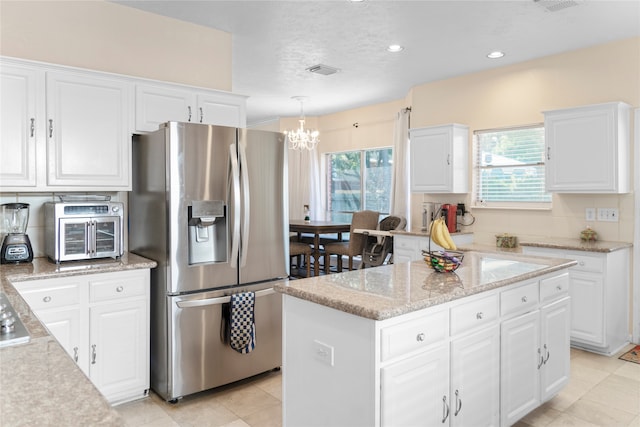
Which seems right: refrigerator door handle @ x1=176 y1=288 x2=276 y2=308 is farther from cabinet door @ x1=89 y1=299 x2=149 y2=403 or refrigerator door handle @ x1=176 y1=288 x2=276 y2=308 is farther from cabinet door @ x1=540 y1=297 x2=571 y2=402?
cabinet door @ x1=540 y1=297 x2=571 y2=402

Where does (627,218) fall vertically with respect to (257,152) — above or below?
below

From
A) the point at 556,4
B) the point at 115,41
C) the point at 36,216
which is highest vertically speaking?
the point at 556,4

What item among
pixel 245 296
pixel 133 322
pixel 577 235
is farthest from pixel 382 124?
pixel 133 322

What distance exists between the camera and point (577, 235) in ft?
13.7

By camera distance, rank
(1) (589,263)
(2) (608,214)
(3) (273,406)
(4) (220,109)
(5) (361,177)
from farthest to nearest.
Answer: (5) (361,177)
(2) (608,214)
(1) (589,263)
(4) (220,109)
(3) (273,406)

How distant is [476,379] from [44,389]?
177cm

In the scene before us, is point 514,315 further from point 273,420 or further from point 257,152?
point 257,152

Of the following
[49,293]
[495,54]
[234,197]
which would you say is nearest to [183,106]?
[234,197]

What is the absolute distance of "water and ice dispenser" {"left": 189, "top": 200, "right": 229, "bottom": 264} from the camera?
2877 mm

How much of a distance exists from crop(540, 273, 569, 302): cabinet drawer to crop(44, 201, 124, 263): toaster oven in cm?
262

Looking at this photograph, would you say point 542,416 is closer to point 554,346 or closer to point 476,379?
point 554,346

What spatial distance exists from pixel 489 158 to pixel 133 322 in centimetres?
398

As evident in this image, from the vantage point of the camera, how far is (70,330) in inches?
100

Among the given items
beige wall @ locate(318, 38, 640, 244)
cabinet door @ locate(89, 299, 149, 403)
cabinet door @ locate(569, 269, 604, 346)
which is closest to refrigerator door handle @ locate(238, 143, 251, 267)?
cabinet door @ locate(89, 299, 149, 403)
